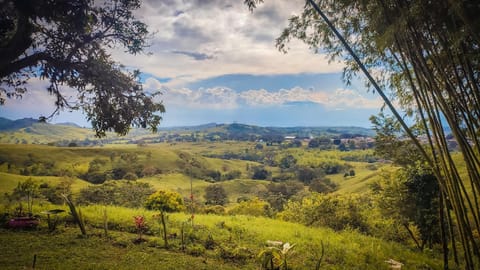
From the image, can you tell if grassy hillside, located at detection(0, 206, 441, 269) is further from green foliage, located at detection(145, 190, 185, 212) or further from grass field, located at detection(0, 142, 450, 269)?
green foliage, located at detection(145, 190, 185, 212)

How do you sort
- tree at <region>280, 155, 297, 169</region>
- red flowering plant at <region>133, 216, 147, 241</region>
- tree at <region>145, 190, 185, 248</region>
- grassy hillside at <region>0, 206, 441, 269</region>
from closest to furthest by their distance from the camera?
grassy hillside at <region>0, 206, 441, 269</region> < red flowering plant at <region>133, 216, 147, 241</region> < tree at <region>145, 190, 185, 248</region> < tree at <region>280, 155, 297, 169</region>

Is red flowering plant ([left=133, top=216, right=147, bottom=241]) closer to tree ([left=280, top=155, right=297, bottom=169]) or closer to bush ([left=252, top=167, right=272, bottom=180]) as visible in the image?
bush ([left=252, top=167, right=272, bottom=180])

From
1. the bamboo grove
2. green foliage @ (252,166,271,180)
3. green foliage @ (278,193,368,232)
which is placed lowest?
green foliage @ (252,166,271,180)

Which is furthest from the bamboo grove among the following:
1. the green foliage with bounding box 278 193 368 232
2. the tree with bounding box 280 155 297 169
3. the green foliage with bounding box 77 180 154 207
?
the tree with bounding box 280 155 297 169

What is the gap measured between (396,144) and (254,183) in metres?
87.0

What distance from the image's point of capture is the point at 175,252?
32.2 ft

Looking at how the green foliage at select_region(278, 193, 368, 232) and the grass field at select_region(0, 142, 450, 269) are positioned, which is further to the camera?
the green foliage at select_region(278, 193, 368, 232)

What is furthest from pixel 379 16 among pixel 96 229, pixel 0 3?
pixel 96 229

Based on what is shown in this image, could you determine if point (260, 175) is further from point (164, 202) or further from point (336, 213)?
point (164, 202)

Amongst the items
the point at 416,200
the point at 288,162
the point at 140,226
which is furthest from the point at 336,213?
the point at 288,162

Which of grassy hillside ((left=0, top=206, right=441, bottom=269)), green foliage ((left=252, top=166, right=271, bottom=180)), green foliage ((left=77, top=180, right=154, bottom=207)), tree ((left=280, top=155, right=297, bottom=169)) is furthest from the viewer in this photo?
tree ((left=280, top=155, right=297, bottom=169))

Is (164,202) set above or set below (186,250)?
below

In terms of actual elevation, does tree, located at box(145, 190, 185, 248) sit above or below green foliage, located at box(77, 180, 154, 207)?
above

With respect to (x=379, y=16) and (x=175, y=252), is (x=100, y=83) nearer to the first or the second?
(x=175, y=252)
